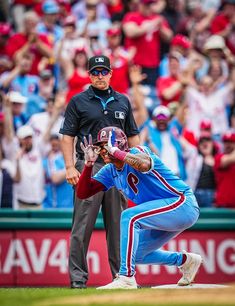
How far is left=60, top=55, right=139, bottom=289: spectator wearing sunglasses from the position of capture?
950cm

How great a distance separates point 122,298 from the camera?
7.61 metres

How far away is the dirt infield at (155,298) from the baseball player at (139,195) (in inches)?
23.2

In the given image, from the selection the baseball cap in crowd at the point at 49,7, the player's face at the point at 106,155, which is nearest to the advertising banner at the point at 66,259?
the player's face at the point at 106,155

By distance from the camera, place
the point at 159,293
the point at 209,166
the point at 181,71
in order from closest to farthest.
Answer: the point at 159,293 → the point at 209,166 → the point at 181,71

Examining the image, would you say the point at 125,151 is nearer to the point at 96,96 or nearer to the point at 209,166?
the point at 96,96

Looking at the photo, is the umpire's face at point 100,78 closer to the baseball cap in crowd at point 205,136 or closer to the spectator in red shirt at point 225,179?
the spectator in red shirt at point 225,179

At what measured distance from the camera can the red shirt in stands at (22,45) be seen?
16156 millimetres

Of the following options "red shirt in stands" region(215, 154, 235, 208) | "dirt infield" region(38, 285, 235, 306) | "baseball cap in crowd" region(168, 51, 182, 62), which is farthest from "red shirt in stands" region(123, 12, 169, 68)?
"dirt infield" region(38, 285, 235, 306)

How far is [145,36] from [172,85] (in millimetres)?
1448

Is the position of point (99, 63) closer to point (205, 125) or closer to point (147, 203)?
point (147, 203)

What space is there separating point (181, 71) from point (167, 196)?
23.5 feet

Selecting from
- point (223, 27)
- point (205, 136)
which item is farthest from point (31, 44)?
point (223, 27)

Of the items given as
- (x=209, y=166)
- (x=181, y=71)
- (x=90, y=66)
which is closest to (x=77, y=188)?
(x=90, y=66)

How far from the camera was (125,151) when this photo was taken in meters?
8.60
